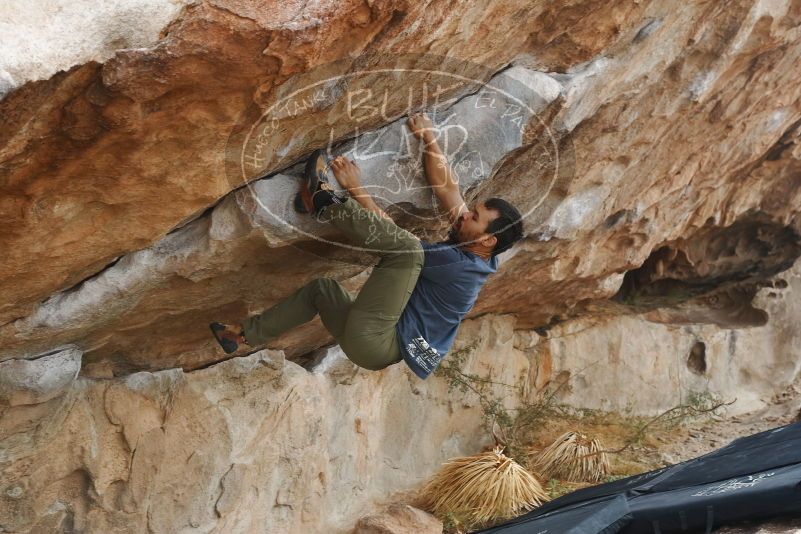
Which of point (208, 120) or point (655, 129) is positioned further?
point (655, 129)

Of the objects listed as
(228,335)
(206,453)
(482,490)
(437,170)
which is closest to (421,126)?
(437,170)

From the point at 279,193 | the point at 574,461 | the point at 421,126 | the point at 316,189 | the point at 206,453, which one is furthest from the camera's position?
the point at 574,461

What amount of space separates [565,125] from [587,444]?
3071mm

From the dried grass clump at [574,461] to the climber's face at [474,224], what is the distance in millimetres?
3059

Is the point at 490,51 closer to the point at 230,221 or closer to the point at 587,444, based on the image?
the point at 230,221

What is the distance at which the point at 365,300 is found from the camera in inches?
165

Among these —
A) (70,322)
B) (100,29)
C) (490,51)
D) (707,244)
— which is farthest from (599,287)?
(100,29)

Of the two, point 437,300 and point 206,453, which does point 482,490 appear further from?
point 437,300

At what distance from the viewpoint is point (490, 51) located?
4.02 metres

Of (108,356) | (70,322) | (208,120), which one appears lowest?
(108,356)

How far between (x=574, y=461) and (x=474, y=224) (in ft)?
10.3

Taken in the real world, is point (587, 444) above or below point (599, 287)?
below

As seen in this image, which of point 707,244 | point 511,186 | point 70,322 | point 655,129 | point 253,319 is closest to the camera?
point 70,322

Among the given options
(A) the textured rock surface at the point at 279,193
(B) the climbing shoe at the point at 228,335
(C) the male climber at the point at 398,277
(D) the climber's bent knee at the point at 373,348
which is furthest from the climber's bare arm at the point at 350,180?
(B) the climbing shoe at the point at 228,335
